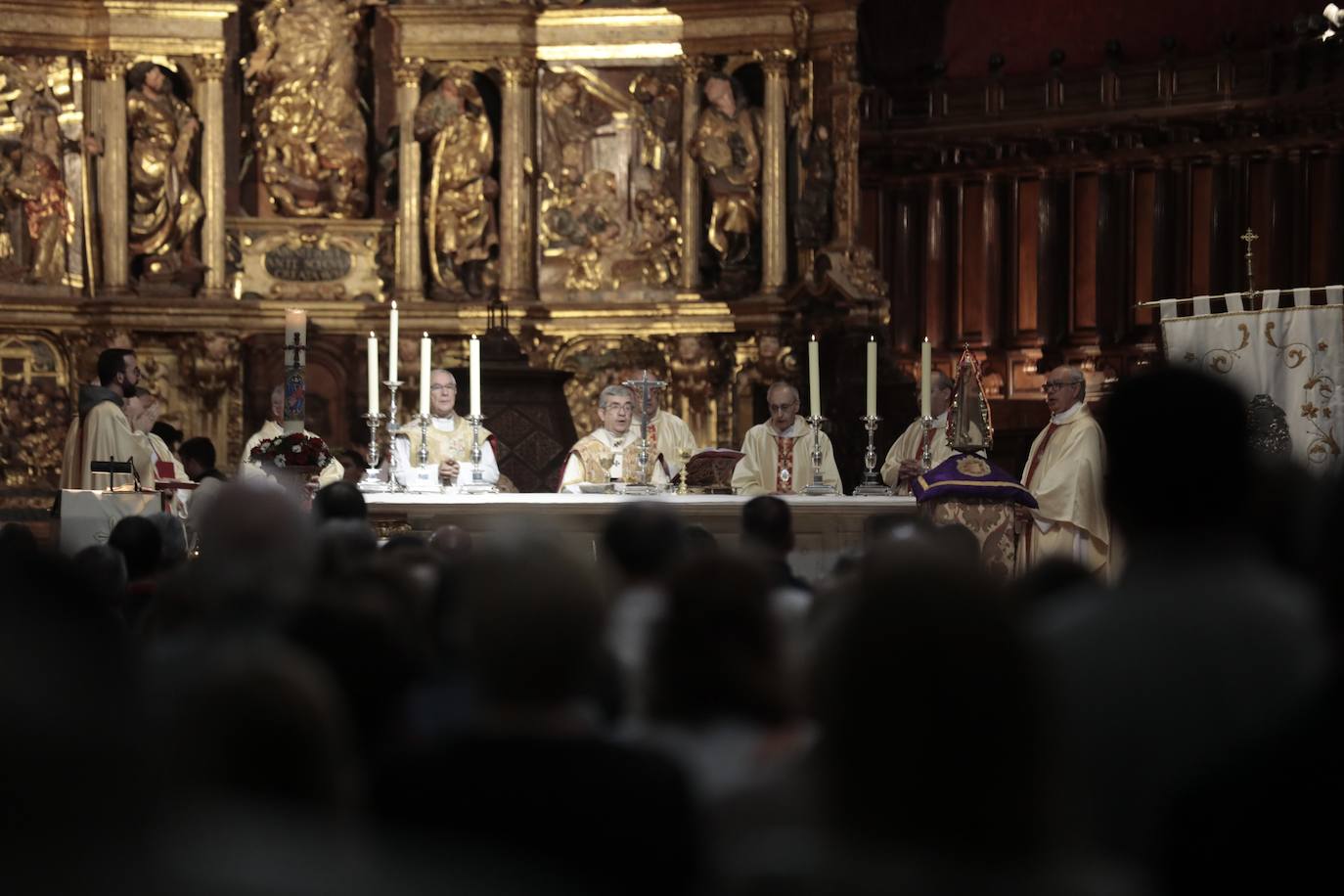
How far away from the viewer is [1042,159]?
14.7m

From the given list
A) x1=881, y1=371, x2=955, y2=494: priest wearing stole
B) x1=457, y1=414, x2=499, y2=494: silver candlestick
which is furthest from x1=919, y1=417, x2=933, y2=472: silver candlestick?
x1=457, y1=414, x2=499, y2=494: silver candlestick

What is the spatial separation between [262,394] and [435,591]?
10.5 meters

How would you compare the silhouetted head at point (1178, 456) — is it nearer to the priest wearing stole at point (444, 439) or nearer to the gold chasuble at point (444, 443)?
the priest wearing stole at point (444, 439)

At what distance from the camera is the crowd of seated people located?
191cm

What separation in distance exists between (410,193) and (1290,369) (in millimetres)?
7160

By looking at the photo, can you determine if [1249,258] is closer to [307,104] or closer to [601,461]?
[601,461]

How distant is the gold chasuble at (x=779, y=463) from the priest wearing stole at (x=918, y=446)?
1.55 ft

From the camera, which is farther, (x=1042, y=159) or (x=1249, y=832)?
(x=1042, y=159)

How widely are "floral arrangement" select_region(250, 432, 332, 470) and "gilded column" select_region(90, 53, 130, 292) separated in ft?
20.4

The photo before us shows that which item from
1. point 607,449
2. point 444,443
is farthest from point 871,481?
point 444,443

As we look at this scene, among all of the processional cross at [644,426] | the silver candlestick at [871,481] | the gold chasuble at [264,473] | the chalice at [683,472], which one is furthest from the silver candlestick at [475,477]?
the silver candlestick at [871,481]

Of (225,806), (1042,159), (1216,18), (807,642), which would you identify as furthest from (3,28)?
(225,806)

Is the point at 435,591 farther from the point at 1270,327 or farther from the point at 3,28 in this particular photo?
the point at 3,28

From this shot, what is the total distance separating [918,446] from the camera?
481 inches
